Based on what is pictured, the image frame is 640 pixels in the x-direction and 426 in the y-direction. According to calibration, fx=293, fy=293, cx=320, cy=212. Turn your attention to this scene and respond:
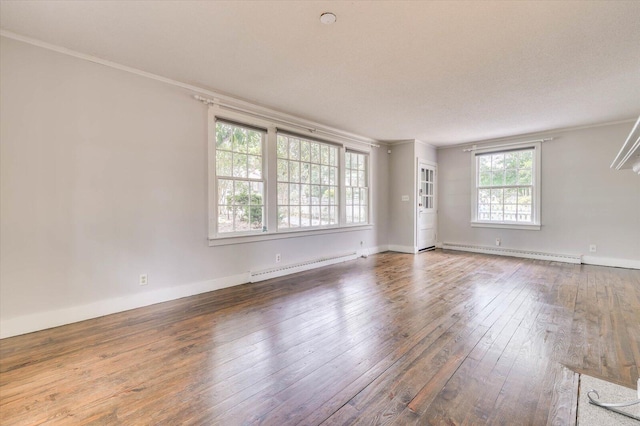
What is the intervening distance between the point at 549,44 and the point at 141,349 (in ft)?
14.1

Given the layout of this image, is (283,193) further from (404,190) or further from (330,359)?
(404,190)

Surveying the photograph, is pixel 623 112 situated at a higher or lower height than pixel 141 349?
higher

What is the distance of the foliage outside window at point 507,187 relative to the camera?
5.98 metres

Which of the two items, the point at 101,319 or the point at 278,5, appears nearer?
the point at 278,5

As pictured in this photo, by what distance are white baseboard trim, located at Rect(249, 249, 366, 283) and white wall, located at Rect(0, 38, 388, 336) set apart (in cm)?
55

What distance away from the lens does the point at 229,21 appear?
2.30 metres

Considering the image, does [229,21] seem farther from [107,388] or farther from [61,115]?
[107,388]

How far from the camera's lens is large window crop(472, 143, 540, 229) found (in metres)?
5.91

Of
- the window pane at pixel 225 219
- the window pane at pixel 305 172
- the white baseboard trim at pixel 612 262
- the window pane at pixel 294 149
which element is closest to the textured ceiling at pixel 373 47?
the window pane at pixel 294 149

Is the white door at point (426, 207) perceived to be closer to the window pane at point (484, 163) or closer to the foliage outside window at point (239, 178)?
the window pane at point (484, 163)

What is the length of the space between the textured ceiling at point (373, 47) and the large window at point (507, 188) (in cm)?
184


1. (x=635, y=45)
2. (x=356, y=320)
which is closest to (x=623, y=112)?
(x=635, y=45)

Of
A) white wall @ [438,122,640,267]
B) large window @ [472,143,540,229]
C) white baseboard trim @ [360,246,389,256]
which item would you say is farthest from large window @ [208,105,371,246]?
white wall @ [438,122,640,267]

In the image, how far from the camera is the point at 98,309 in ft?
9.62
